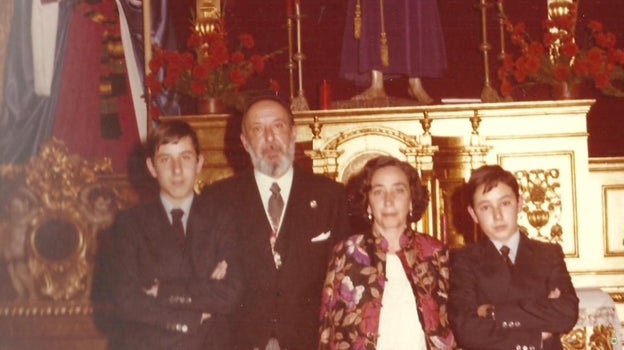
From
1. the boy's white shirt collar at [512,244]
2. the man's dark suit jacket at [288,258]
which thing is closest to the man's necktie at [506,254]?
the boy's white shirt collar at [512,244]

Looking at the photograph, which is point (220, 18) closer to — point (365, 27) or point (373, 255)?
point (365, 27)

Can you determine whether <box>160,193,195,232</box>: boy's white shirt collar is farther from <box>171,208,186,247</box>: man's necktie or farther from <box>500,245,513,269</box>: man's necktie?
<box>500,245,513,269</box>: man's necktie

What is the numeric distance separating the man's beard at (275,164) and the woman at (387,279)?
13.4 inches

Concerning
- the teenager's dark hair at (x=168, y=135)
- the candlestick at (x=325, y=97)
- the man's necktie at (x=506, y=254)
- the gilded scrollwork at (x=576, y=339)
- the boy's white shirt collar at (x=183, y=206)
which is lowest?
the gilded scrollwork at (x=576, y=339)

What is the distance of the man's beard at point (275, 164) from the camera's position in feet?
12.2

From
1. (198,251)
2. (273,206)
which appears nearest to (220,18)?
(273,206)

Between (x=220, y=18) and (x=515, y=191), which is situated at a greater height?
(x=220, y=18)

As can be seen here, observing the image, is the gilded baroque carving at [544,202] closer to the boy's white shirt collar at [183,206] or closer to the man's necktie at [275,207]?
the man's necktie at [275,207]

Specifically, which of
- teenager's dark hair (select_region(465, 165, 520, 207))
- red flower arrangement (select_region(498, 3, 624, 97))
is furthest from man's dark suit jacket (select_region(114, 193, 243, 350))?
red flower arrangement (select_region(498, 3, 624, 97))

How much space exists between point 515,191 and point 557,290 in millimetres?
388

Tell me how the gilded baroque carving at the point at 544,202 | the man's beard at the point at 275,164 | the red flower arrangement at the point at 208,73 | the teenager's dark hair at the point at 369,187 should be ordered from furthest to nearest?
the red flower arrangement at the point at 208,73 < the gilded baroque carving at the point at 544,202 < the man's beard at the point at 275,164 < the teenager's dark hair at the point at 369,187

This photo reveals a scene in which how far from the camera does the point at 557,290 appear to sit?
333 cm

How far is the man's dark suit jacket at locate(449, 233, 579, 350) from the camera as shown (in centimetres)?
325

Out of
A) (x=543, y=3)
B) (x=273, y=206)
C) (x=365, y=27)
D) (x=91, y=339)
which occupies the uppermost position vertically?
(x=543, y=3)
